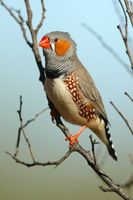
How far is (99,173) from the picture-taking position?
3.83 metres

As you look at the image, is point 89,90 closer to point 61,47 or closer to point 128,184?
point 61,47

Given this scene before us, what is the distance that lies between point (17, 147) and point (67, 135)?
0.59m

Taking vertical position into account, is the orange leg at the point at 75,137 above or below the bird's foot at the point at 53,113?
below

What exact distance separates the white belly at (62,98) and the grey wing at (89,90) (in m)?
0.25

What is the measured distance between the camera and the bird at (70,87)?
199 inches

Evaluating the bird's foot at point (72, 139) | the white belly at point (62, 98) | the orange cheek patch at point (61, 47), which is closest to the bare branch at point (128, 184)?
the bird's foot at point (72, 139)

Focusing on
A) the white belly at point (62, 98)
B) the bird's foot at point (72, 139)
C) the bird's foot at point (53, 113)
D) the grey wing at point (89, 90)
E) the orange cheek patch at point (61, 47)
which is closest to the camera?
the bird's foot at point (72, 139)

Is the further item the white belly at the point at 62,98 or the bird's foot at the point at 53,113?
the bird's foot at the point at 53,113

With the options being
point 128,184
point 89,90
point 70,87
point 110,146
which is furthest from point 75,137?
point 128,184

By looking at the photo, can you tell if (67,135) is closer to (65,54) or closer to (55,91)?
(55,91)

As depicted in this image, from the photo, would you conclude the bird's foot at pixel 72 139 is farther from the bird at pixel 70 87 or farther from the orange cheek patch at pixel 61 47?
the orange cheek patch at pixel 61 47

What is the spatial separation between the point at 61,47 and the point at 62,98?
628 millimetres

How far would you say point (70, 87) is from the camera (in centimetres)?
523

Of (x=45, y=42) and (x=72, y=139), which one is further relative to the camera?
(x=45, y=42)
